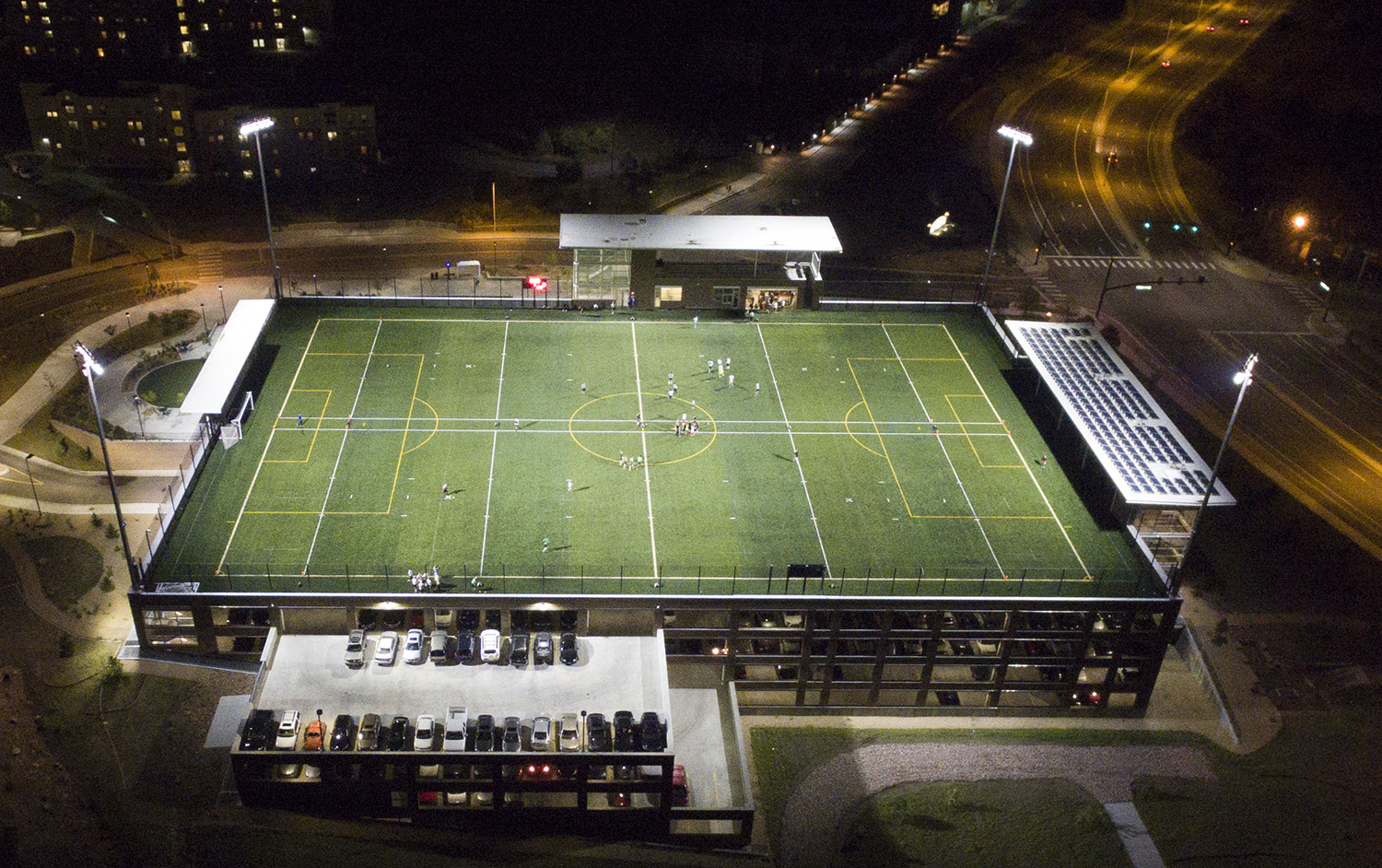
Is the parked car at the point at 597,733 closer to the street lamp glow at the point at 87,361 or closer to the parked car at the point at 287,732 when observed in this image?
the parked car at the point at 287,732

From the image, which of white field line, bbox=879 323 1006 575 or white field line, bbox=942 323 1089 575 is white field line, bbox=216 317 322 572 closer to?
white field line, bbox=879 323 1006 575

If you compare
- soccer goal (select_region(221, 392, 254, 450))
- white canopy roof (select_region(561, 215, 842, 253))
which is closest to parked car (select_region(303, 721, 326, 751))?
soccer goal (select_region(221, 392, 254, 450))

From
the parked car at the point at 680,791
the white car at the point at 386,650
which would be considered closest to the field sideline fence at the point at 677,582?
the white car at the point at 386,650

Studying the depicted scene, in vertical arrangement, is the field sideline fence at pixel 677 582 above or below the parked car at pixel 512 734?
above

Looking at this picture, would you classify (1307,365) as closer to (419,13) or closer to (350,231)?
(350,231)

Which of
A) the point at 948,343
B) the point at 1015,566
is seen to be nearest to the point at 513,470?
the point at 1015,566

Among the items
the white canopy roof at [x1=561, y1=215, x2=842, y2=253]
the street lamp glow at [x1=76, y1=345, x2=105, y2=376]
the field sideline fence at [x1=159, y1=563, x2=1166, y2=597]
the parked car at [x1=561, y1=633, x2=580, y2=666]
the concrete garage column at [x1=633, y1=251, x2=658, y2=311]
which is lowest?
the parked car at [x1=561, y1=633, x2=580, y2=666]

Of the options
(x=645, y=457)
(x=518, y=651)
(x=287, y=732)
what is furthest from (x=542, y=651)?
(x=645, y=457)
